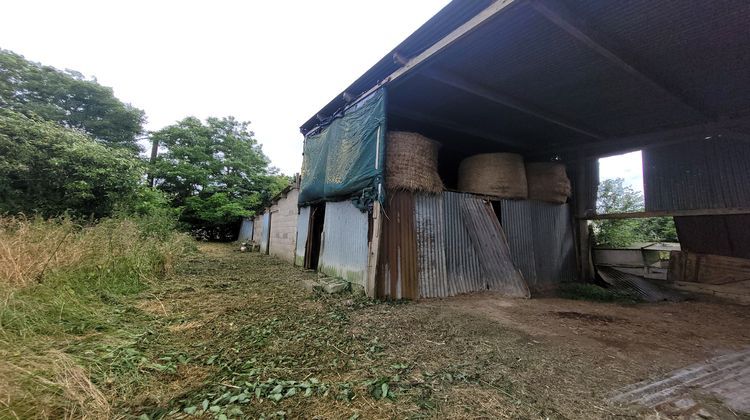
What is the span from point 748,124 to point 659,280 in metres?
3.41

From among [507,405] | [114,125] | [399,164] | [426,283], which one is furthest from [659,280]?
[114,125]

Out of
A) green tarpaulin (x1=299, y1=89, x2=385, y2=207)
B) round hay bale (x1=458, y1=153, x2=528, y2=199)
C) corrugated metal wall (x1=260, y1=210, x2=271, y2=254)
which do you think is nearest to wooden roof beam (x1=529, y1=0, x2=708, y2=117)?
round hay bale (x1=458, y1=153, x2=528, y2=199)

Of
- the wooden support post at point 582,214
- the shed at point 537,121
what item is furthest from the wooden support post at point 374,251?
the wooden support post at point 582,214

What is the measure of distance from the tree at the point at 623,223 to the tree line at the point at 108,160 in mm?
15085

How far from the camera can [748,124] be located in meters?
4.85

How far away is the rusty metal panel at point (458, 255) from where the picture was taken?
15.6ft

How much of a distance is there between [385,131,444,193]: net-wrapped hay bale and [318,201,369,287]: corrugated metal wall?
89cm

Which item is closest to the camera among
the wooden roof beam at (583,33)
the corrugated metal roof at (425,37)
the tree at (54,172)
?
the wooden roof beam at (583,33)

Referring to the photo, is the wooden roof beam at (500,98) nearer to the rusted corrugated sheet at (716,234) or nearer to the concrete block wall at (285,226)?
the rusted corrugated sheet at (716,234)

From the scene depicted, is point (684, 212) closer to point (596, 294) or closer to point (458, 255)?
point (596, 294)

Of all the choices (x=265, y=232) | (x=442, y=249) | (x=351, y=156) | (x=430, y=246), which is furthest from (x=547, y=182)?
(x=265, y=232)

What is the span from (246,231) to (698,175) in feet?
61.4

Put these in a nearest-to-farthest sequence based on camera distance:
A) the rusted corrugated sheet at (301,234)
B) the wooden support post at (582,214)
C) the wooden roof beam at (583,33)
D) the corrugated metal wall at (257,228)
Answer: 1. the wooden roof beam at (583,33)
2. the wooden support post at (582,214)
3. the rusted corrugated sheet at (301,234)
4. the corrugated metal wall at (257,228)

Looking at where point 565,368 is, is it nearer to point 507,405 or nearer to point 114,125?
point 507,405
